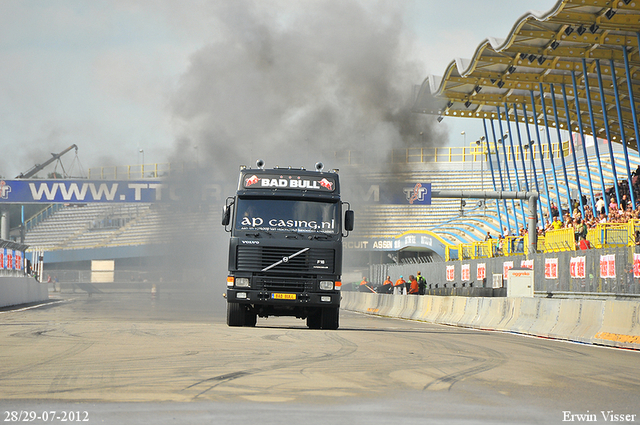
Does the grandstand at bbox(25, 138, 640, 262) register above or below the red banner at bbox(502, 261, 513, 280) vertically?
above

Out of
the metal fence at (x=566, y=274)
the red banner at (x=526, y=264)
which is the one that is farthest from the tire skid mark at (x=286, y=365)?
the red banner at (x=526, y=264)

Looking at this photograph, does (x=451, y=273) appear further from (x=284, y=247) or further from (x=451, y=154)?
(x=451, y=154)

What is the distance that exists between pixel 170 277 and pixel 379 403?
153 feet

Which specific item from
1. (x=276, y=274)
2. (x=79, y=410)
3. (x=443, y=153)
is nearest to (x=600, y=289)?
(x=276, y=274)

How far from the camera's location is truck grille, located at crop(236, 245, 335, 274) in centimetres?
1692

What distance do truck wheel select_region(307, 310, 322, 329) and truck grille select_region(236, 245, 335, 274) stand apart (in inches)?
61.0

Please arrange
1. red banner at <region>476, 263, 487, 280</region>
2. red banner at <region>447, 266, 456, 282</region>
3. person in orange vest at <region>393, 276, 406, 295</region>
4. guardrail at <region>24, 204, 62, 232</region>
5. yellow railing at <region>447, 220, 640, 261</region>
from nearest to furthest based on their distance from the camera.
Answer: yellow railing at <region>447, 220, 640, 261</region>, person in orange vest at <region>393, 276, 406, 295</region>, red banner at <region>476, 263, 487, 280</region>, red banner at <region>447, 266, 456, 282</region>, guardrail at <region>24, 204, 62, 232</region>

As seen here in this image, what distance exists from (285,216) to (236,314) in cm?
251

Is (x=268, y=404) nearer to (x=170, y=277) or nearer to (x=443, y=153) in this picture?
(x=170, y=277)

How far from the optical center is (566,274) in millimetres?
26969

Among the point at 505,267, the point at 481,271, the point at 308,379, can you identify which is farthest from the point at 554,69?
the point at 308,379

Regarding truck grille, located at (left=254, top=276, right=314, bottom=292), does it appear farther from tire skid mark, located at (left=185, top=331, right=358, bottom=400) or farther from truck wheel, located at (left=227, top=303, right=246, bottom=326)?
tire skid mark, located at (left=185, top=331, right=358, bottom=400)

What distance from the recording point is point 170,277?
5278 centimetres

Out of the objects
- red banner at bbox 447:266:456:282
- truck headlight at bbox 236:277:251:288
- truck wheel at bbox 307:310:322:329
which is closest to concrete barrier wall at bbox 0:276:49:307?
truck wheel at bbox 307:310:322:329
